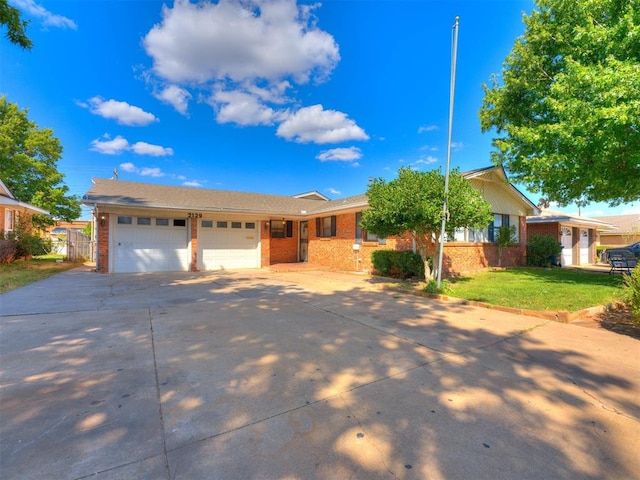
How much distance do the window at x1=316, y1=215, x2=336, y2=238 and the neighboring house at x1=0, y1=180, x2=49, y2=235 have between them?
1393 cm

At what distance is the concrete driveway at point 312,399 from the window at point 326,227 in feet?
33.8

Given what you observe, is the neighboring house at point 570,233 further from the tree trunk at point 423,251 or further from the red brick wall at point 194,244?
the red brick wall at point 194,244

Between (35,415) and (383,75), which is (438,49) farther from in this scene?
(35,415)

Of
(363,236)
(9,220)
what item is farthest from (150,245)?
(9,220)

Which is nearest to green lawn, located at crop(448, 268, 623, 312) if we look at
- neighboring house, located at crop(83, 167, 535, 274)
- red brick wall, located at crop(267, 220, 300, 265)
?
neighboring house, located at crop(83, 167, 535, 274)

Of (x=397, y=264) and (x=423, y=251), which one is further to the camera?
(x=397, y=264)

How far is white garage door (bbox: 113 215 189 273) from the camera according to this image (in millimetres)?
12755

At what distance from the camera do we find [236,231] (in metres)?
15.6

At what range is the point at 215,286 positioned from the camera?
9.63 meters

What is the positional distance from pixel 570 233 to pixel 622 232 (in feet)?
47.1

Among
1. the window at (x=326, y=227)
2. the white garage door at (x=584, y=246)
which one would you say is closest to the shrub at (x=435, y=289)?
the window at (x=326, y=227)

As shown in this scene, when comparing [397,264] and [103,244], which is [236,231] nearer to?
[103,244]

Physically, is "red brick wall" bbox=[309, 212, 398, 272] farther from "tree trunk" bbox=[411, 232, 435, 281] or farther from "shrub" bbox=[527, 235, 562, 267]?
"shrub" bbox=[527, 235, 562, 267]

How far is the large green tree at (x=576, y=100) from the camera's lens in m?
7.54
